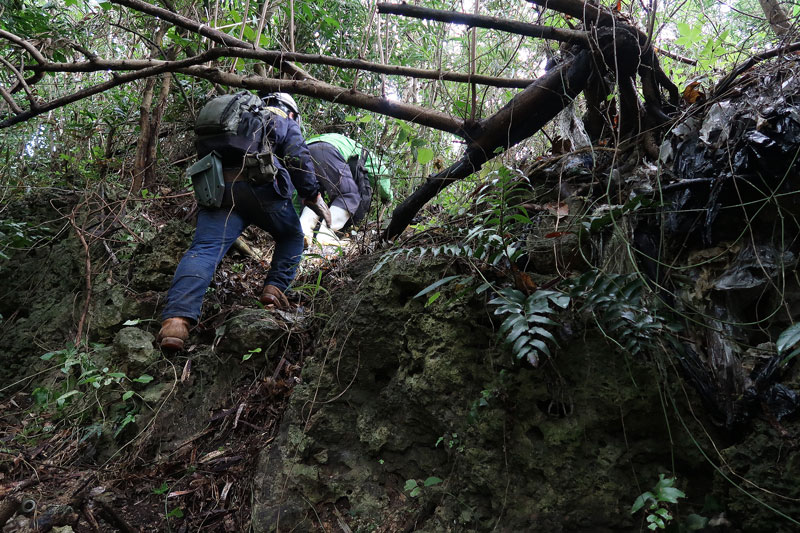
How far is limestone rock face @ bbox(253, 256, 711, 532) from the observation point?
186 cm

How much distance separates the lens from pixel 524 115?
9.64 feet

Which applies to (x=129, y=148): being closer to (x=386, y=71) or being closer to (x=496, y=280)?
(x=386, y=71)

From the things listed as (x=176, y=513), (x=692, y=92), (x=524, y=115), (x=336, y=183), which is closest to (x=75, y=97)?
(x=336, y=183)

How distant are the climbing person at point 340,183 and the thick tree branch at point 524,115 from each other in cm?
179

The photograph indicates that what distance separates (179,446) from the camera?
3.08 m

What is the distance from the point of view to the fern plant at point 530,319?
182 cm

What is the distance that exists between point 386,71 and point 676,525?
2.79 meters

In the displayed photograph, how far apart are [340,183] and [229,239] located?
1563mm

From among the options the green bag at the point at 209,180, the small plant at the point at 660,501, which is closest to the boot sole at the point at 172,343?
the green bag at the point at 209,180

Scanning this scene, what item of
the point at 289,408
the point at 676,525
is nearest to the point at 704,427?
the point at 676,525

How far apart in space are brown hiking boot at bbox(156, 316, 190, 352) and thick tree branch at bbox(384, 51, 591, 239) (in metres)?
1.96

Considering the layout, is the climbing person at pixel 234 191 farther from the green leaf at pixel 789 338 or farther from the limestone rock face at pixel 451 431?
the green leaf at pixel 789 338

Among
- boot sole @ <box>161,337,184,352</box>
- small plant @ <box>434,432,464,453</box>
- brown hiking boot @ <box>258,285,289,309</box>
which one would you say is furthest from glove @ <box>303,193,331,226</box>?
small plant @ <box>434,432,464,453</box>

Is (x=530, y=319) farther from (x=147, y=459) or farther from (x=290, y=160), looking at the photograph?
(x=290, y=160)
